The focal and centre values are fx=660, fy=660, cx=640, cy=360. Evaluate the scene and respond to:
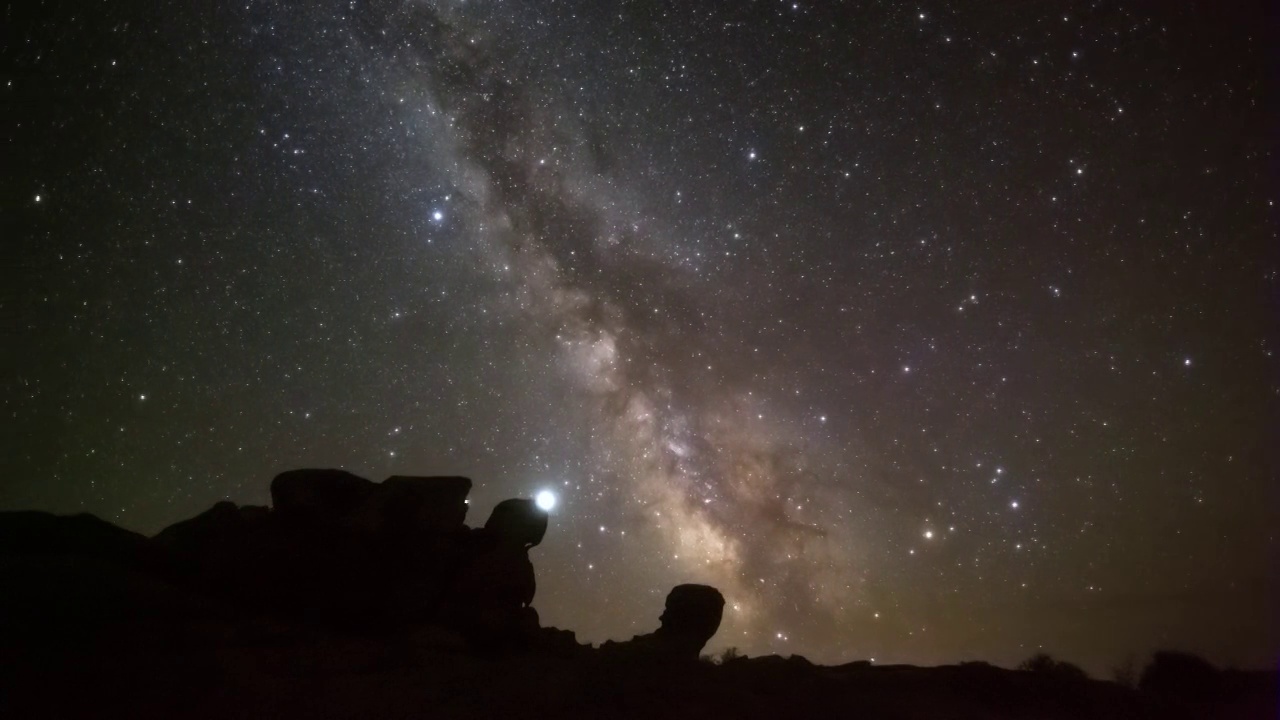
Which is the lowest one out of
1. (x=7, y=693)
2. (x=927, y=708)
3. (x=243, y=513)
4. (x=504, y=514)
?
(x=7, y=693)

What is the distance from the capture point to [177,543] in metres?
21.6

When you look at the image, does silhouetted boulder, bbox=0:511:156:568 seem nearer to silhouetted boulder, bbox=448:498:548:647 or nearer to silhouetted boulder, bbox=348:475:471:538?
silhouetted boulder, bbox=348:475:471:538

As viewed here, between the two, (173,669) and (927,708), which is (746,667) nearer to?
(927,708)

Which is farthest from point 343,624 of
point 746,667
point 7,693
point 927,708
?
point 927,708

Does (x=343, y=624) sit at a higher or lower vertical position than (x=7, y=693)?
higher

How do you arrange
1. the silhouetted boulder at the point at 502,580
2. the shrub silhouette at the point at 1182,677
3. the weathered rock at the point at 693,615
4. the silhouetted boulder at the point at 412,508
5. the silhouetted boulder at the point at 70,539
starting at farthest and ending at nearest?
1. the weathered rock at the point at 693,615
2. the shrub silhouette at the point at 1182,677
3. the silhouetted boulder at the point at 412,508
4. the silhouetted boulder at the point at 502,580
5. the silhouetted boulder at the point at 70,539

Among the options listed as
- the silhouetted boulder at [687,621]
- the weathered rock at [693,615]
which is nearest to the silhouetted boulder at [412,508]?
the silhouetted boulder at [687,621]

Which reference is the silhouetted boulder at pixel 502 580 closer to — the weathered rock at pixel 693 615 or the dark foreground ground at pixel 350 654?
the dark foreground ground at pixel 350 654

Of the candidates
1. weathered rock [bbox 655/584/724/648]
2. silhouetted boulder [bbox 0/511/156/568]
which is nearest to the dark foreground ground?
silhouetted boulder [bbox 0/511/156/568]

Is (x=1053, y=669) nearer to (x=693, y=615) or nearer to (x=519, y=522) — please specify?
(x=693, y=615)

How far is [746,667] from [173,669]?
49.4ft

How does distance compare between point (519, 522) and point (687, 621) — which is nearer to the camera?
point (519, 522)

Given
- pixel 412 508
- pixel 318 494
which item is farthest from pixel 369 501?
pixel 318 494

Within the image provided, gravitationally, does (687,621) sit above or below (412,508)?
below
